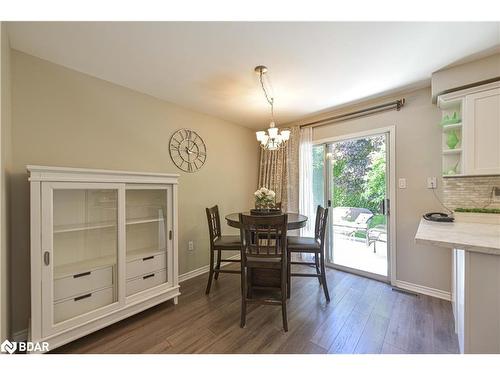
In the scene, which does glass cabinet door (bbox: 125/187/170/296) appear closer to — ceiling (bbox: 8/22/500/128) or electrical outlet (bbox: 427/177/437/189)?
ceiling (bbox: 8/22/500/128)

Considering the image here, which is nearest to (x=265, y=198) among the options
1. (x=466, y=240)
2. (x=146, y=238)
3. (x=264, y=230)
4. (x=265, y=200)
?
(x=265, y=200)

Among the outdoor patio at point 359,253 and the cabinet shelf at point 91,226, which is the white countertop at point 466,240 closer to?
the outdoor patio at point 359,253

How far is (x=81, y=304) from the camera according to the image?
158 cm

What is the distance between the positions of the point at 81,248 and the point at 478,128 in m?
3.69

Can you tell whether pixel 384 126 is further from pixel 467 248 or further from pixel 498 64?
pixel 467 248

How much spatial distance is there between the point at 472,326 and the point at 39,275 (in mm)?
2704

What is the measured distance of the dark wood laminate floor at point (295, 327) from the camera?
1.50 metres

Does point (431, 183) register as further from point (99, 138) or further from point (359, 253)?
point (99, 138)

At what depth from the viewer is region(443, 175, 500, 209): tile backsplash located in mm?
1875

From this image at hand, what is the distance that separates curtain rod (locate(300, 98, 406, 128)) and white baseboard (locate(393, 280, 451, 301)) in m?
2.09

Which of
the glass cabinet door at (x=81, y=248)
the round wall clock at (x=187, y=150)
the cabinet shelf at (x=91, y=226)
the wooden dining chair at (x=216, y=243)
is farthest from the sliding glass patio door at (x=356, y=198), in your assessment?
the glass cabinet door at (x=81, y=248)

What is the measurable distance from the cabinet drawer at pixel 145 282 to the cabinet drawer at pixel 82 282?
0.17 meters
